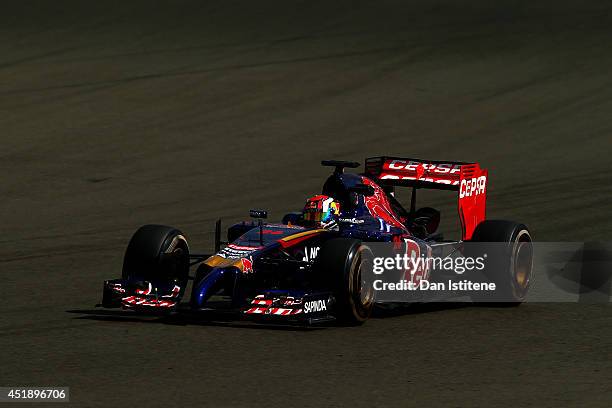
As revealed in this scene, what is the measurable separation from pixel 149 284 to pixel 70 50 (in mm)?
19401

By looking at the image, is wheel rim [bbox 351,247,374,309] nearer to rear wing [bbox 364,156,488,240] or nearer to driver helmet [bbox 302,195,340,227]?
driver helmet [bbox 302,195,340,227]

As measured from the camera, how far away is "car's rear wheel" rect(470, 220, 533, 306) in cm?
1316

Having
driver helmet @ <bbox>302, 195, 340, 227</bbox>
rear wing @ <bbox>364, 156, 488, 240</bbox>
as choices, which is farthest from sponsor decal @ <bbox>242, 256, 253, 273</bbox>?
rear wing @ <bbox>364, 156, 488, 240</bbox>

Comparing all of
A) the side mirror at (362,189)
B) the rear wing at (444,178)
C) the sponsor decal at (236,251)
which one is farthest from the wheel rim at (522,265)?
the sponsor decal at (236,251)

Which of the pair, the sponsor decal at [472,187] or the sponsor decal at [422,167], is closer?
the sponsor decal at [472,187]

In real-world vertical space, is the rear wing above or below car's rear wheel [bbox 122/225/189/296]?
above

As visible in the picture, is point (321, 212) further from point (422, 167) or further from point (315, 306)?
point (422, 167)

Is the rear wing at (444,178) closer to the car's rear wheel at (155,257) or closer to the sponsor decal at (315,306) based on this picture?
the car's rear wheel at (155,257)

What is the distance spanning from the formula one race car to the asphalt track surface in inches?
9.4

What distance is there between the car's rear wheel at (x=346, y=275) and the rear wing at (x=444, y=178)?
2329 millimetres

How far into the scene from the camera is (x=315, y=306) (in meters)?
11.6

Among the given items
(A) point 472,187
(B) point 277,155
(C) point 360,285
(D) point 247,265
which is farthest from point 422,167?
(B) point 277,155

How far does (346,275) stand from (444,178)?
2912 millimetres

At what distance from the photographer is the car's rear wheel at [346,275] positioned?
11.7m
